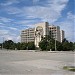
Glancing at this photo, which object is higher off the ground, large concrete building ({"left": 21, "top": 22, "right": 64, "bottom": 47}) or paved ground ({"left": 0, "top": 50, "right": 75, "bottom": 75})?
large concrete building ({"left": 21, "top": 22, "right": 64, "bottom": 47})

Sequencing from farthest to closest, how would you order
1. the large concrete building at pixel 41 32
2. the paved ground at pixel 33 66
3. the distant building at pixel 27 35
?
the distant building at pixel 27 35
the large concrete building at pixel 41 32
the paved ground at pixel 33 66

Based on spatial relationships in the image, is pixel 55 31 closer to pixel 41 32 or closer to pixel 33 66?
pixel 41 32

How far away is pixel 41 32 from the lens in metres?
161

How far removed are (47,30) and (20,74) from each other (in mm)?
156501

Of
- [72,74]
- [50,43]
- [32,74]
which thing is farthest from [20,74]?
[50,43]

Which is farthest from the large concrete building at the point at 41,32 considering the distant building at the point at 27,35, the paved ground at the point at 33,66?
the paved ground at the point at 33,66

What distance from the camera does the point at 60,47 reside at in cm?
11538

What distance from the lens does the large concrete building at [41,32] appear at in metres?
154

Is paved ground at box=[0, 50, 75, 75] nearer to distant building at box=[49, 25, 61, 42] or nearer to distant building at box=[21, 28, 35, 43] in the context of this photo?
Result: distant building at box=[49, 25, 61, 42]

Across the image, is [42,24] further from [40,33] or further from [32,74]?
[32,74]

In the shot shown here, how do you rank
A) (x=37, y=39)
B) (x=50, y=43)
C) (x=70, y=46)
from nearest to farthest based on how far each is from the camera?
(x=50, y=43)
(x=70, y=46)
(x=37, y=39)

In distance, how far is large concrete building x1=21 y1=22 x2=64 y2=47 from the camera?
506 ft

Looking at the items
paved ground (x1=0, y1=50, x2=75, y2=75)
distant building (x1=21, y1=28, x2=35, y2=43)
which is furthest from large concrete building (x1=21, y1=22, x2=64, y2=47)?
paved ground (x1=0, y1=50, x2=75, y2=75)

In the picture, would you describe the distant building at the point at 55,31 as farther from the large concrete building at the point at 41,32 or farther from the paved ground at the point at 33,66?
the paved ground at the point at 33,66
